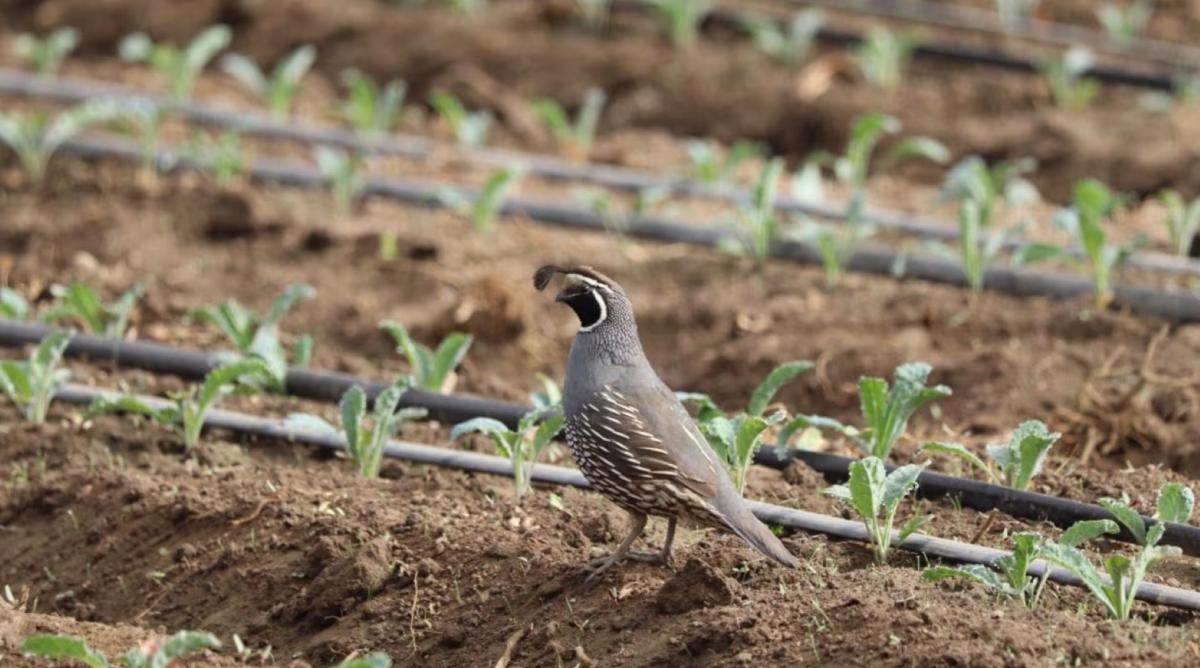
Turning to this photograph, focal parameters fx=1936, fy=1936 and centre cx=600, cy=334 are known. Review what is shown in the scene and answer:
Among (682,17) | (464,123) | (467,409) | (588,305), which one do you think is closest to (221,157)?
(464,123)

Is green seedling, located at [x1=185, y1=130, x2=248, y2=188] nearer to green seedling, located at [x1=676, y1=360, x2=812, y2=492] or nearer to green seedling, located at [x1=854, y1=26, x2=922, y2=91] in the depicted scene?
green seedling, located at [x1=854, y1=26, x2=922, y2=91]

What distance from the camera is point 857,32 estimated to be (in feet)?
46.2

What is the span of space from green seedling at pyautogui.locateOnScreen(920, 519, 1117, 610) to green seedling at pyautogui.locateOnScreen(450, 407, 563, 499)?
158cm

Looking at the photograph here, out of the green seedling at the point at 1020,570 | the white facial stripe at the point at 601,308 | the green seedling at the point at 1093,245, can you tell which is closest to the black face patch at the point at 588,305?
the white facial stripe at the point at 601,308

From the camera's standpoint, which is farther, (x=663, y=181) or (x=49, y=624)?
(x=663, y=181)

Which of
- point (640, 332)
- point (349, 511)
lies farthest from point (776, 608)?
point (640, 332)

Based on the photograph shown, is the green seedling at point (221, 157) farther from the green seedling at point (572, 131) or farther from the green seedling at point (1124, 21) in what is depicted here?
the green seedling at point (1124, 21)

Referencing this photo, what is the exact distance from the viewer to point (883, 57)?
12.9m

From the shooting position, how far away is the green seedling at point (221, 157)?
1090 centimetres

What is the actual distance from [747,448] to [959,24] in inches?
331

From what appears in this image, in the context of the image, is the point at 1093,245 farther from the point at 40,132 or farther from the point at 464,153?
the point at 40,132

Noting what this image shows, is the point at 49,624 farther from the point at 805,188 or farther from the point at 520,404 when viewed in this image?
the point at 805,188

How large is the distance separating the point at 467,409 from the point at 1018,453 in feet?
7.40

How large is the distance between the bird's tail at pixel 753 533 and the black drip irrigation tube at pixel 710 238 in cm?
359
